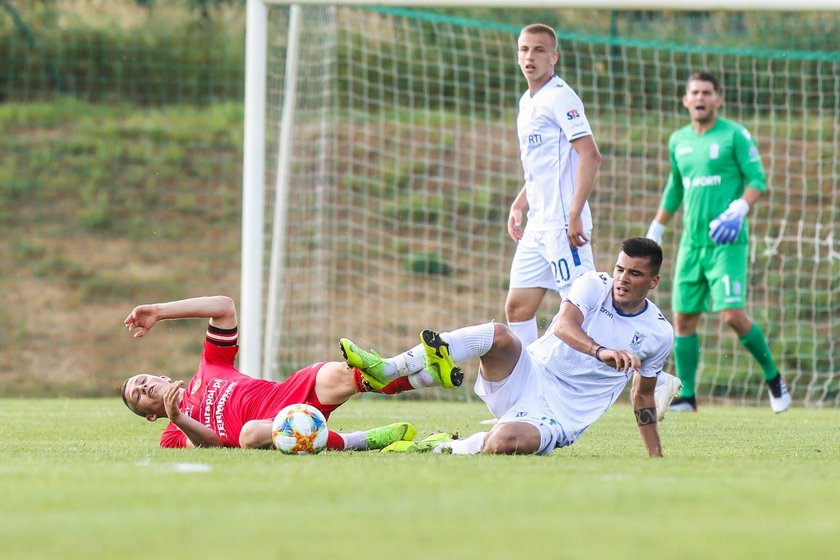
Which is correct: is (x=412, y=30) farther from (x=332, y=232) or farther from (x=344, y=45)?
(x=332, y=232)

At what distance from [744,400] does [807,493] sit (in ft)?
28.5

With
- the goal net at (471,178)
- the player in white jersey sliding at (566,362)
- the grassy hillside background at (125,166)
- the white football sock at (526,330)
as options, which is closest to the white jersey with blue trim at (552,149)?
the white football sock at (526,330)

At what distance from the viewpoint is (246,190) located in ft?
32.8

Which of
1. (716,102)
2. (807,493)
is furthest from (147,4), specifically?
(807,493)

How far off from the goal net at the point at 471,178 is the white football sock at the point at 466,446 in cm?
712

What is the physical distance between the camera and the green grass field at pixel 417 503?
3.11m

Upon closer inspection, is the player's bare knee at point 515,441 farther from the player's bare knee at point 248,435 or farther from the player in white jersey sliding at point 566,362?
the player's bare knee at point 248,435

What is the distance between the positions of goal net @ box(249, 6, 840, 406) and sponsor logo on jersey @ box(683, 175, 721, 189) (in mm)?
3280

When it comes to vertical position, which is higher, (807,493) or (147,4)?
(147,4)

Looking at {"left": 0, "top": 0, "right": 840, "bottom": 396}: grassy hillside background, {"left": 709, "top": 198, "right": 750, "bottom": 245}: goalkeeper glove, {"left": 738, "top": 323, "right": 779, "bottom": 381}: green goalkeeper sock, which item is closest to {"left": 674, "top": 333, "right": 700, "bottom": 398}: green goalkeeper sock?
{"left": 738, "top": 323, "right": 779, "bottom": 381}: green goalkeeper sock

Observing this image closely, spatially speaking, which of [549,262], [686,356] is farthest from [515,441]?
[686,356]

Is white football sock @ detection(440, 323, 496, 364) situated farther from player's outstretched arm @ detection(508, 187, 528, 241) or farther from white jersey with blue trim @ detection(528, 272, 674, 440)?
player's outstretched arm @ detection(508, 187, 528, 241)

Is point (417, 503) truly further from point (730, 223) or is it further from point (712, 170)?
point (712, 170)

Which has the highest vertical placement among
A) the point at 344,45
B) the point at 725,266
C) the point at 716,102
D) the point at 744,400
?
the point at 344,45
